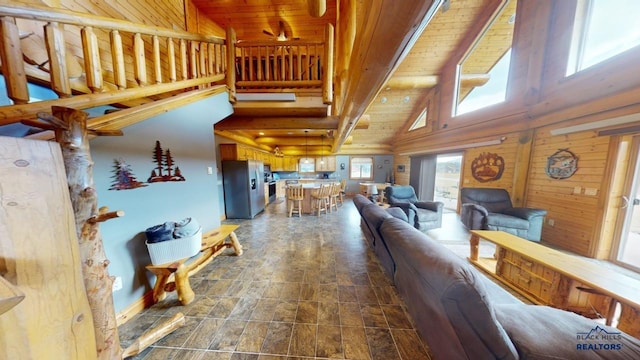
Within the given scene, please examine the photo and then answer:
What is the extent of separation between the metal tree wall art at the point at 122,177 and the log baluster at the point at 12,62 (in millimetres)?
601

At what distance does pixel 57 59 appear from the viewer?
1.29 m

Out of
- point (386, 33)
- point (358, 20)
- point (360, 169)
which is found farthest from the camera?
A: point (360, 169)

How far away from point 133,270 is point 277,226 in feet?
8.38

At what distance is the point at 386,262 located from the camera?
7.07 ft

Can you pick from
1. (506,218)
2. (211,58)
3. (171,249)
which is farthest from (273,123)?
(506,218)

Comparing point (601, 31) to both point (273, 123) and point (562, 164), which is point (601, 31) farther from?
point (273, 123)

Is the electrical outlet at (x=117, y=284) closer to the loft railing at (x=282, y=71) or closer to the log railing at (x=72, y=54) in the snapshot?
the log railing at (x=72, y=54)

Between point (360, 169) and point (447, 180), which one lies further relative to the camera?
point (360, 169)

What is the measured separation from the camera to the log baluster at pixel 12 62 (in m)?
1.08

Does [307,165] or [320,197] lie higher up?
[307,165]

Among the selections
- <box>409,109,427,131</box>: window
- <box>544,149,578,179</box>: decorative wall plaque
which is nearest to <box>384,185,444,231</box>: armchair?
<box>544,149,578,179</box>: decorative wall plaque

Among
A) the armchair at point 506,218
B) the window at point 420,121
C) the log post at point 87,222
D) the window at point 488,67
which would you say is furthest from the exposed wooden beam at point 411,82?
the log post at point 87,222

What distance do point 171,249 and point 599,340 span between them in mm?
2958

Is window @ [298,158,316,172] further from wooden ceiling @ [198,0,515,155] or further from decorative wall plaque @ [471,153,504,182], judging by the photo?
decorative wall plaque @ [471,153,504,182]
